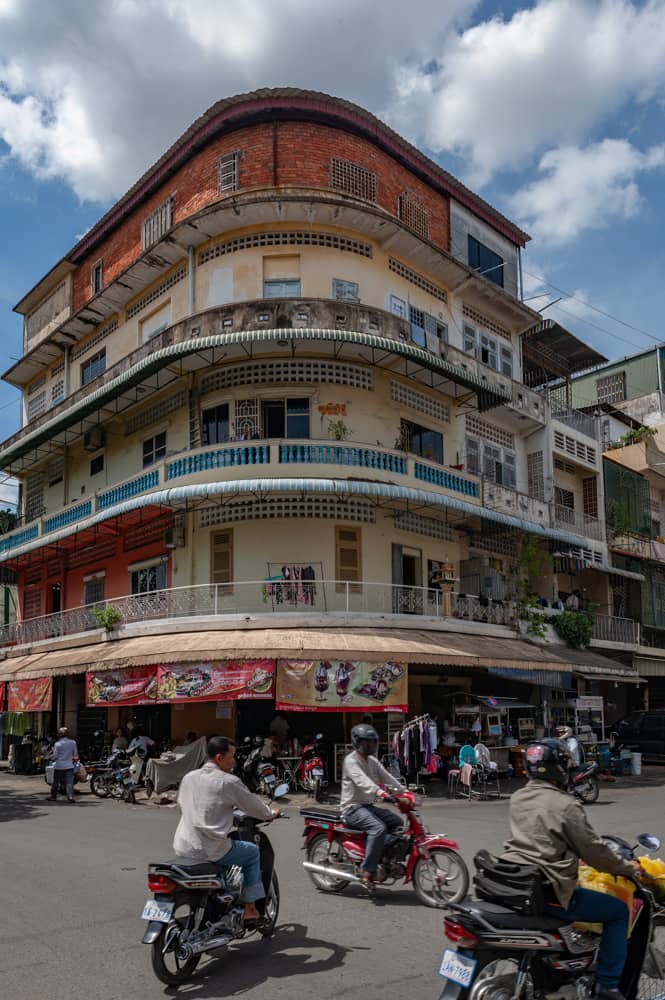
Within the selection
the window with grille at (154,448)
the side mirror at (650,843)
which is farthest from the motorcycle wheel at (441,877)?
the window with grille at (154,448)

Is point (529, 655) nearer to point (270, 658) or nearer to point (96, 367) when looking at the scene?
point (270, 658)

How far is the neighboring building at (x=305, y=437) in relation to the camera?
20.5m

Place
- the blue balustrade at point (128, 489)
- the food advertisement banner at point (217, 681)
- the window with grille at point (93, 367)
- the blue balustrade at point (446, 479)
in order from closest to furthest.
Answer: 1. the food advertisement banner at point (217, 681)
2. the blue balustrade at point (446, 479)
3. the blue balustrade at point (128, 489)
4. the window with grille at point (93, 367)

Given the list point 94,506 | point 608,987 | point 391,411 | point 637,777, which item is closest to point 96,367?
point 94,506

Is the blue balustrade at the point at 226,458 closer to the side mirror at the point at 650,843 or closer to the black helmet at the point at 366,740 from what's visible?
the black helmet at the point at 366,740

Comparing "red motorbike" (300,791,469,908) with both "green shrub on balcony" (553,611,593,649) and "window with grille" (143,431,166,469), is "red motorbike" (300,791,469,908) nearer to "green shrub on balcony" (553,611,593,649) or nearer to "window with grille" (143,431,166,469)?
"window with grille" (143,431,166,469)

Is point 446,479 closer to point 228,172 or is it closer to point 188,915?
point 228,172

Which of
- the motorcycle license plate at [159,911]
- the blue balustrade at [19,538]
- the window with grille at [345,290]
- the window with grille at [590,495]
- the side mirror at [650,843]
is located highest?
the window with grille at [345,290]

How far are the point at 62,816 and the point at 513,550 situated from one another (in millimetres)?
15080

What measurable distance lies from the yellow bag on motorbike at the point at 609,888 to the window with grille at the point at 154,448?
20.7 m

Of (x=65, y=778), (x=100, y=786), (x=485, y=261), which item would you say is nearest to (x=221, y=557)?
(x=100, y=786)

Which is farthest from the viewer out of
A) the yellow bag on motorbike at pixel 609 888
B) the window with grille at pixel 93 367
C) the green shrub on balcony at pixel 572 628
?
the window with grille at pixel 93 367

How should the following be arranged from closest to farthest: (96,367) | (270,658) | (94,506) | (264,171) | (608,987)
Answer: (608,987), (270,658), (264,171), (94,506), (96,367)

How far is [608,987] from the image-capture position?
454cm
